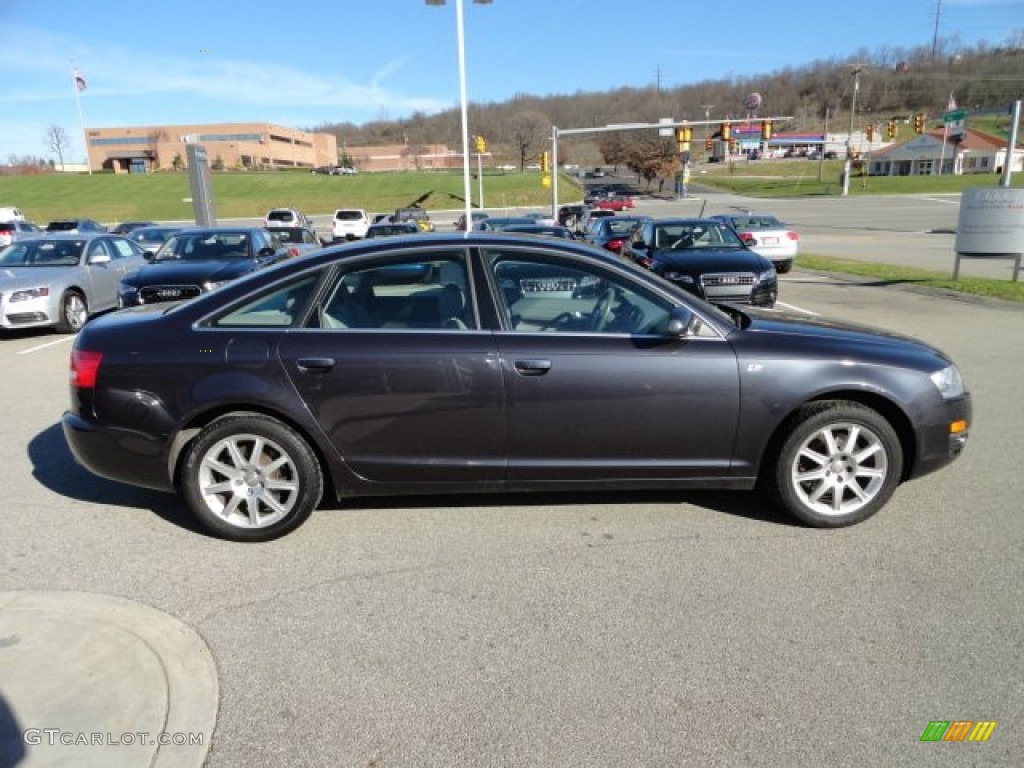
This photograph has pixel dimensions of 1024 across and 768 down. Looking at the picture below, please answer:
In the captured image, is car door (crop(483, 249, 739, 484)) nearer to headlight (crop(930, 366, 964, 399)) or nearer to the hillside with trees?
headlight (crop(930, 366, 964, 399))

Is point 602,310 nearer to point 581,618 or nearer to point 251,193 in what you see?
point 581,618

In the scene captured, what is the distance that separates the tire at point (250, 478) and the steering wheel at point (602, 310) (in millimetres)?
1675

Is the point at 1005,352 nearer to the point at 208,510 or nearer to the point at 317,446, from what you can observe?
the point at 317,446

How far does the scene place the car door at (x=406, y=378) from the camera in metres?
3.68

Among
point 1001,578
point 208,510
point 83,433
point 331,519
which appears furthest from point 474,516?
point 1001,578

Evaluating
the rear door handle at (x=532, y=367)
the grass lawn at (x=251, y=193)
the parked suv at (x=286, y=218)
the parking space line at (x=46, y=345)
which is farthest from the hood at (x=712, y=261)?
the grass lawn at (x=251, y=193)

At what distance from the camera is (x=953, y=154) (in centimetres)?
9700

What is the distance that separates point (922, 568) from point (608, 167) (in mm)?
138108

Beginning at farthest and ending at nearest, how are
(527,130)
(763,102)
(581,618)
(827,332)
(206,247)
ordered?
(763,102), (527,130), (206,247), (827,332), (581,618)

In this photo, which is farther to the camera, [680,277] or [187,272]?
[680,277]

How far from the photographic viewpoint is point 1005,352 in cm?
823

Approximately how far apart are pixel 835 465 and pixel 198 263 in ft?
29.9

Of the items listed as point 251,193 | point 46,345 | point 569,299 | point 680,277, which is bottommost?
point 46,345

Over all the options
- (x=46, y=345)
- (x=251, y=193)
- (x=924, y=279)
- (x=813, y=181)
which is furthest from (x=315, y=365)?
(x=813, y=181)
